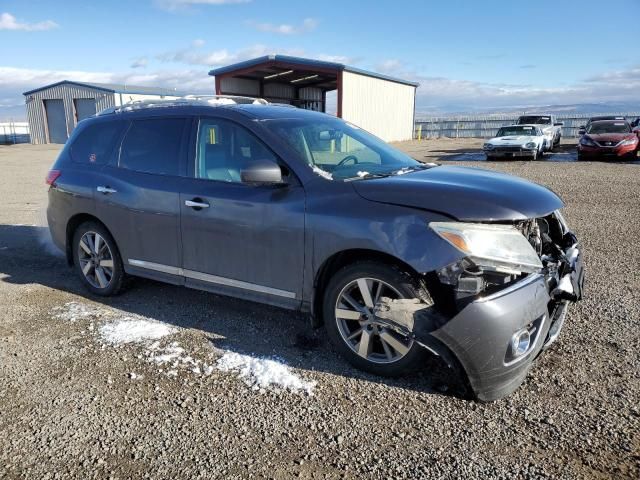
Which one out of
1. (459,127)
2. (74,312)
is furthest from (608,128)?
(459,127)

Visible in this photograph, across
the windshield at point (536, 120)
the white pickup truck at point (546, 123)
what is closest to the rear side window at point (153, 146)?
the white pickup truck at point (546, 123)

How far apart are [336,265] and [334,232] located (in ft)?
0.92

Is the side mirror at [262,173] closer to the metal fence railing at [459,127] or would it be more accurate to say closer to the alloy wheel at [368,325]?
the alloy wheel at [368,325]

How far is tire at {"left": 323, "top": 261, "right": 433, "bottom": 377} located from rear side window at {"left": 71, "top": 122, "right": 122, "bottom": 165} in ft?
9.25

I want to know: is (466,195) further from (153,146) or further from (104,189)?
(104,189)

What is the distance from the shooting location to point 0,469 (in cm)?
259

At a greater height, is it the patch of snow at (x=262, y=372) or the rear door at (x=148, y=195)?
the rear door at (x=148, y=195)

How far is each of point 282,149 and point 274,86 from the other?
27.8 metres

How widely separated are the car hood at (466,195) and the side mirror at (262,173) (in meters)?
0.56

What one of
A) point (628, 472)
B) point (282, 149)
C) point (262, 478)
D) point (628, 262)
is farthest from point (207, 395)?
point (628, 262)

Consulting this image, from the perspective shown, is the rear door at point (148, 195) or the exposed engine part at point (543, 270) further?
the rear door at point (148, 195)

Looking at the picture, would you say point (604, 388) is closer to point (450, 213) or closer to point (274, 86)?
point (450, 213)

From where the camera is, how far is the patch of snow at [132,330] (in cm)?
407

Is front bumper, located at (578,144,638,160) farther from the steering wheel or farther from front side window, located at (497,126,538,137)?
the steering wheel
